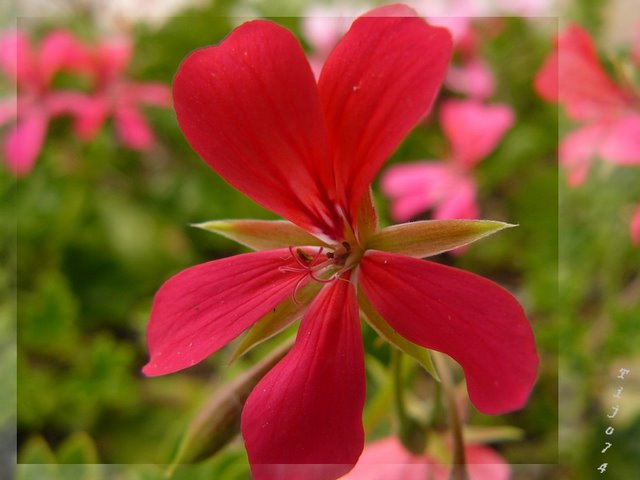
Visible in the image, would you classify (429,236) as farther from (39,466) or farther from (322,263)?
(39,466)

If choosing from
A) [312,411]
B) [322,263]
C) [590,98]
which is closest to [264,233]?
[322,263]

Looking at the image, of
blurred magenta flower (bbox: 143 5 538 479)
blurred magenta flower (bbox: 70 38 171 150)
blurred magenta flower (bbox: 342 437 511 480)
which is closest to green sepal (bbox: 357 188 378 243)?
blurred magenta flower (bbox: 143 5 538 479)

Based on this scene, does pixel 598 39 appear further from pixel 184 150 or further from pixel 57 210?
pixel 57 210

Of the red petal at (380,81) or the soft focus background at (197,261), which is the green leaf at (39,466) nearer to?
the soft focus background at (197,261)

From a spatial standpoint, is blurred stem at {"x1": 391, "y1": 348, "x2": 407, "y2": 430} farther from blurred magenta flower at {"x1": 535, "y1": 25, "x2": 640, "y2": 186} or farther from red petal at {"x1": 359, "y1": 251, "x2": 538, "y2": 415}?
blurred magenta flower at {"x1": 535, "y1": 25, "x2": 640, "y2": 186}

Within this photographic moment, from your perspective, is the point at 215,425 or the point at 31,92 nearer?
the point at 215,425

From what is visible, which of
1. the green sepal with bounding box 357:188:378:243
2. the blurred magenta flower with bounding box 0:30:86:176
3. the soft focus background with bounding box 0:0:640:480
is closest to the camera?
the green sepal with bounding box 357:188:378:243

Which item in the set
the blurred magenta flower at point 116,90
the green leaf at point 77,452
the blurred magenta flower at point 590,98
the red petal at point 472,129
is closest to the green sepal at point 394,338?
the blurred magenta flower at point 590,98
